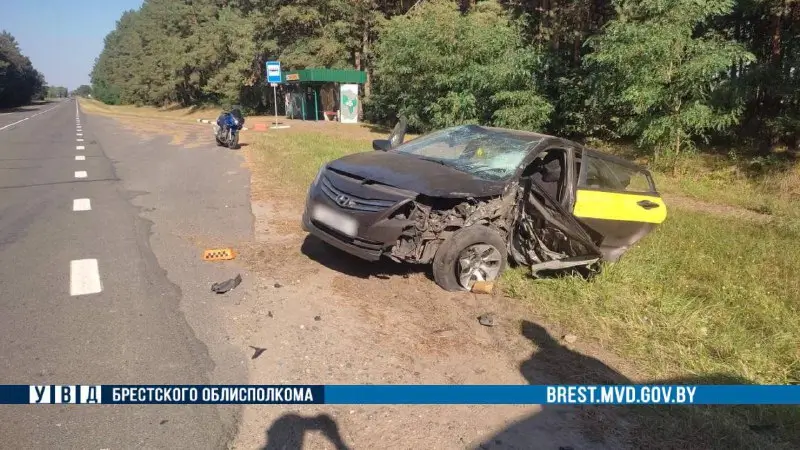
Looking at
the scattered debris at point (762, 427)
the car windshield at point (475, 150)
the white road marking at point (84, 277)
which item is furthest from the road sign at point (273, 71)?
the scattered debris at point (762, 427)

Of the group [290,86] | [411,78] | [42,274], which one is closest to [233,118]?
[411,78]

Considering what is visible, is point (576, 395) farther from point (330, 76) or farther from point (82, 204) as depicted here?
point (330, 76)

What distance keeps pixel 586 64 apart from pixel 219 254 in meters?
11.2

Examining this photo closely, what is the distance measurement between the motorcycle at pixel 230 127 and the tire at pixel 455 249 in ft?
42.5

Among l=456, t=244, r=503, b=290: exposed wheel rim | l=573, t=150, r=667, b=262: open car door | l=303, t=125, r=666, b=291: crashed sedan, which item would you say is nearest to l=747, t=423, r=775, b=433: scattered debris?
l=303, t=125, r=666, b=291: crashed sedan

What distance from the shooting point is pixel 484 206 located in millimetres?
5008

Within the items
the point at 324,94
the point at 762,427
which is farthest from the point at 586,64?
the point at 324,94

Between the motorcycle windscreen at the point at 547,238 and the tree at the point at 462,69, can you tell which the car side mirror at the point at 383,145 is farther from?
the tree at the point at 462,69

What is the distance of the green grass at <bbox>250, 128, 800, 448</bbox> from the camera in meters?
3.21

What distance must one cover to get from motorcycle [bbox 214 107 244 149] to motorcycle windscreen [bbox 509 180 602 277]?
12888mm

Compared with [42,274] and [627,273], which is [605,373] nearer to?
A: [627,273]

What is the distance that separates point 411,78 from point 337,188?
1557cm

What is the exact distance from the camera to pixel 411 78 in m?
19.7

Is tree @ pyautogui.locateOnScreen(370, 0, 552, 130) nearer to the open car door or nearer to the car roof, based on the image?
the car roof
